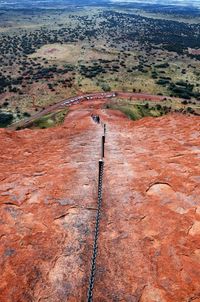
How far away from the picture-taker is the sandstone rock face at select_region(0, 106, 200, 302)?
1135 centimetres

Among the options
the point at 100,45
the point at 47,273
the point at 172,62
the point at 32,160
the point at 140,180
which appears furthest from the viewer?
the point at 100,45

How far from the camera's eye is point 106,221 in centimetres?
1402

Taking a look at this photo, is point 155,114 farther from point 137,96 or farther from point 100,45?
point 100,45

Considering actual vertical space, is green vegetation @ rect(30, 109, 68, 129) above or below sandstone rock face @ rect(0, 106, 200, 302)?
below

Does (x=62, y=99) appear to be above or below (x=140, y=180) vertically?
below

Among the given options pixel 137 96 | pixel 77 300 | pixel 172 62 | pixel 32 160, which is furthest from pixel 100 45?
pixel 77 300

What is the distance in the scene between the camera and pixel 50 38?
537ft

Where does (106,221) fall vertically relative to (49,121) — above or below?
above

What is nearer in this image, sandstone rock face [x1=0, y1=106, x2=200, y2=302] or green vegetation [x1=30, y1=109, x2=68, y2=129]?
sandstone rock face [x1=0, y1=106, x2=200, y2=302]

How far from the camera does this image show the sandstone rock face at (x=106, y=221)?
37.2 ft

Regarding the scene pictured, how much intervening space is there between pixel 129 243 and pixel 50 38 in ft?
541

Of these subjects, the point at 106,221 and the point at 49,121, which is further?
the point at 49,121

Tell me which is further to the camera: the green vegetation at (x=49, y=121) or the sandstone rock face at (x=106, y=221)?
the green vegetation at (x=49, y=121)

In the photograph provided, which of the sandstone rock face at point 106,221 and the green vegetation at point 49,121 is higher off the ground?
the sandstone rock face at point 106,221
